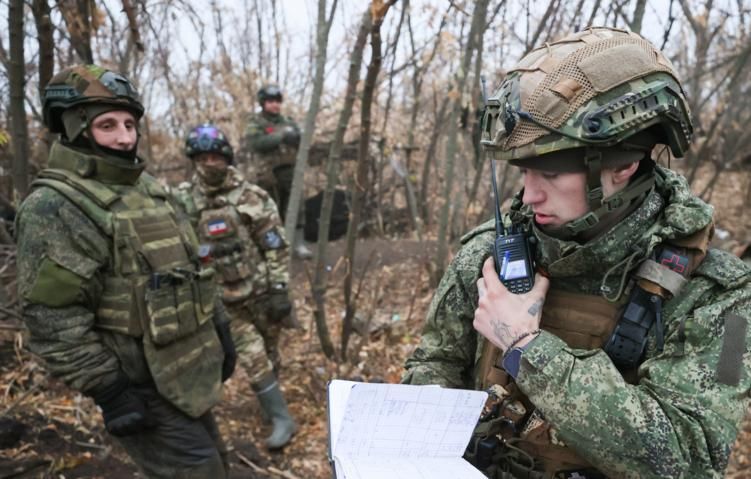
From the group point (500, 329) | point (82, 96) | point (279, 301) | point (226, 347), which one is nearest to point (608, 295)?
point (500, 329)

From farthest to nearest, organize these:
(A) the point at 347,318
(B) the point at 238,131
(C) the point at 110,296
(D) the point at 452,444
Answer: (B) the point at 238,131 < (A) the point at 347,318 < (C) the point at 110,296 < (D) the point at 452,444

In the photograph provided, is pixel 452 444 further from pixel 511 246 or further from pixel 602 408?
pixel 511 246

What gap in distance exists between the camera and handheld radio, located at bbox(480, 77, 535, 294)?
1460 mm

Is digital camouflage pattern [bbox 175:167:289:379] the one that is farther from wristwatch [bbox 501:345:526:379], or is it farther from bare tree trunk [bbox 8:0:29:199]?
wristwatch [bbox 501:345:526:379]

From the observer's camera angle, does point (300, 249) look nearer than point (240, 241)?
No

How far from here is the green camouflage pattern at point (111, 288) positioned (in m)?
2.36

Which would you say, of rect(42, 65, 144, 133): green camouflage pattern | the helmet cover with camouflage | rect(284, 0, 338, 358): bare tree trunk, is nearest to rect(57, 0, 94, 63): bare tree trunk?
rect(42, 65, 144, 133): green camouflage pattern

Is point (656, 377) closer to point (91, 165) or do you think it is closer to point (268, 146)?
point (91, 165)

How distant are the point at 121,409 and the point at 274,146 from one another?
5441mm

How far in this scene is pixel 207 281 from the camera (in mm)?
2867

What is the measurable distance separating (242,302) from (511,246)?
11.2 ft

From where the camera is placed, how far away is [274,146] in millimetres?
7484

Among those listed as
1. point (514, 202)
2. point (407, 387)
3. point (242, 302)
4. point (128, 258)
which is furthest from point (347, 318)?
point (407, 387)

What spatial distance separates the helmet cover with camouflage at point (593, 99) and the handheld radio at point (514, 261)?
0.24 m
